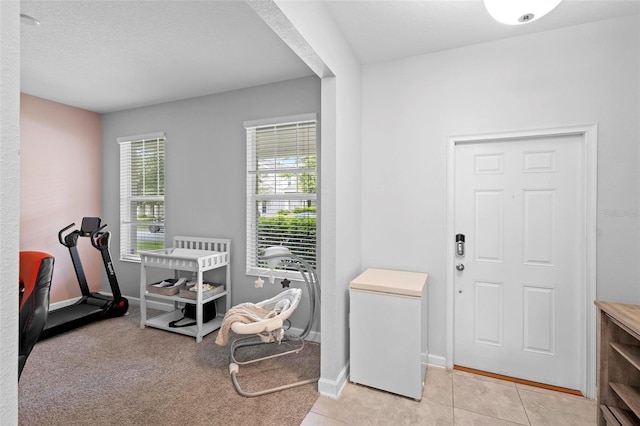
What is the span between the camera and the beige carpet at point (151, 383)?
1.96 metres

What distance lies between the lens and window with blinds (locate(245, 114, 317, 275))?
10.2 ft

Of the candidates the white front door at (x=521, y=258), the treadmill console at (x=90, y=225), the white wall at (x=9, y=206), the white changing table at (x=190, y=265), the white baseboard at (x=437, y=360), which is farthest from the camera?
the treadmill console at (x=90, y=225)

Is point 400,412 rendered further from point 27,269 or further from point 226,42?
point 226,42

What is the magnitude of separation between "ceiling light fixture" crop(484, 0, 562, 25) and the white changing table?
2.96m

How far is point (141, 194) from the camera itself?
410 centimetres

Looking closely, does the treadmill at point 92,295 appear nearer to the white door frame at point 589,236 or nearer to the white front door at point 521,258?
the white front door at point 521,258

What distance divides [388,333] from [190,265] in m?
2.07

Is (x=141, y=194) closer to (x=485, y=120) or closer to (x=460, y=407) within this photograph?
(x=485, y=120)

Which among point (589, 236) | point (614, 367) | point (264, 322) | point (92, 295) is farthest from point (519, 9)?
point (92, 295)

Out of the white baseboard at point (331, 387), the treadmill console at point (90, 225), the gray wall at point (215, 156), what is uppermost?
the gray wall at point (215, 156)

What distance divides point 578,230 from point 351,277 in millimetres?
1715

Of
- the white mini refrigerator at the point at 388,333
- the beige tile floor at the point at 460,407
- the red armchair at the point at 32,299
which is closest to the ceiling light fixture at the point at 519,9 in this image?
the white mini refrigerator at the point at 388,333

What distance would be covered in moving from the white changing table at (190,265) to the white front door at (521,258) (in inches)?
93.6

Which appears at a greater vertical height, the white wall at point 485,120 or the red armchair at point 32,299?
the white wall at point 485,120
